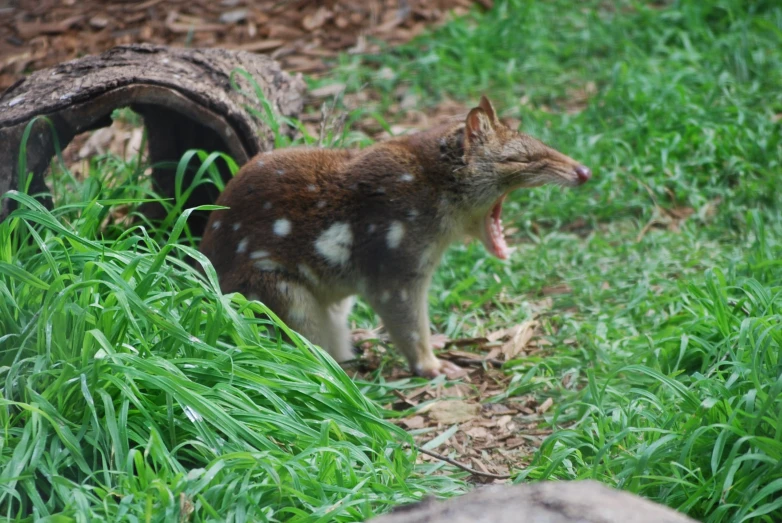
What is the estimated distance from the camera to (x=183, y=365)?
3418mm

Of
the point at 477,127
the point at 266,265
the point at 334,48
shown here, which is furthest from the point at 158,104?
the point at 334,48

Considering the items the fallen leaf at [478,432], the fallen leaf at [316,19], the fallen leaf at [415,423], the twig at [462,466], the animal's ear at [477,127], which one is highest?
the fallen leaf at [316,19]

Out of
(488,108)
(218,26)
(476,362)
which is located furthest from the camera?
(218,26)

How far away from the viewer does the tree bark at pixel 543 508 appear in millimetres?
2188

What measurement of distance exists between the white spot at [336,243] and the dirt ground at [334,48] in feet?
2.32

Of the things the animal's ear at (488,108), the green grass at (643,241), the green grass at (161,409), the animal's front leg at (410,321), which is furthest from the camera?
the animal's ear at (488,108)

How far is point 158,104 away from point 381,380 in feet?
5.89

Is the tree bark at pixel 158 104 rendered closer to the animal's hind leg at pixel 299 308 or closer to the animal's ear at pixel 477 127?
the animal's hind leg at pixel 299 308

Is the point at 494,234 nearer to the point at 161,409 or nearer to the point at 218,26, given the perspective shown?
the point at 161,409

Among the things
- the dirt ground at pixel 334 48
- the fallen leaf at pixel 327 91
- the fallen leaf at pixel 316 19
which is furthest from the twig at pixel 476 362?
the fallen leaf at pixel 316 19

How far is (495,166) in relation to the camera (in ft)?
15.8

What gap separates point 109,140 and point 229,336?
322 centimetres

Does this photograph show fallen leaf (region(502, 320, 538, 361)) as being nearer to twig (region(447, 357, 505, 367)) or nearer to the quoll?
twig (region(447, 357, 505, 367))

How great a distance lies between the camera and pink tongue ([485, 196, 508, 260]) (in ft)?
16.5
